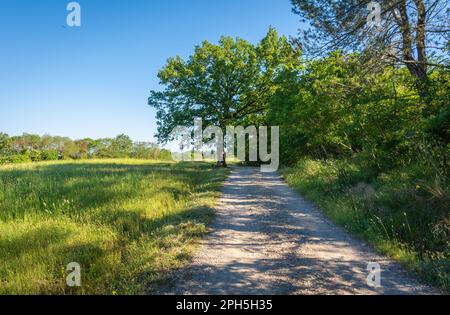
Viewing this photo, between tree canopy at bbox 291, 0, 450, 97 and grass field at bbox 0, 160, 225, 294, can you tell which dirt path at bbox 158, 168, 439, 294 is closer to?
grass field at bbox 0, 160, 225, 294

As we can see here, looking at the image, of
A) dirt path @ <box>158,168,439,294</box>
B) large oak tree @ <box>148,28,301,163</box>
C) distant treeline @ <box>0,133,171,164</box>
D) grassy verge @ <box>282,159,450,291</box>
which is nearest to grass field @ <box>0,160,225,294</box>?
dirt path @ <box>158,168,439,294</box>

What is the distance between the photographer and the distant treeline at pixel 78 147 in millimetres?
78688

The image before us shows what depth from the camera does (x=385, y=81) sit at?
899cm

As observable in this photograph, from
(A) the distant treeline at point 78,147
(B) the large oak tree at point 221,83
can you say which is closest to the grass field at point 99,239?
(B) the large oak tree at point 221,83

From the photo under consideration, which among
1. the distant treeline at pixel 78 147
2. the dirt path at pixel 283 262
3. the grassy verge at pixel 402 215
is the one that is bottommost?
the dirt path at pixel 283 262

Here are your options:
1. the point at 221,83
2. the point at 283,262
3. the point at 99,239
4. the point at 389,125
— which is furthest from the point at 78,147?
the point at 283,262

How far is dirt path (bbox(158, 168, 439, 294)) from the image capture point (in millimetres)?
3766

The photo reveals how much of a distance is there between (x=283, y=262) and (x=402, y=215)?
135 inches

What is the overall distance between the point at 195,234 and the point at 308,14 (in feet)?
26.7

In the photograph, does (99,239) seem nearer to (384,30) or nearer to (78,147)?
(384,30)

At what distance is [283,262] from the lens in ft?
15.2

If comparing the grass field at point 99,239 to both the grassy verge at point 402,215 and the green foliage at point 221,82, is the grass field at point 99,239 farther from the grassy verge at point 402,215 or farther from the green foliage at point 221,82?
the green foliage at point 221,82

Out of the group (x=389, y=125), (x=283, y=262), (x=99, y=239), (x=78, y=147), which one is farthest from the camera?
(x=78, y=147)

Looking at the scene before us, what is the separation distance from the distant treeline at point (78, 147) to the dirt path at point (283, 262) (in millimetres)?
73086
